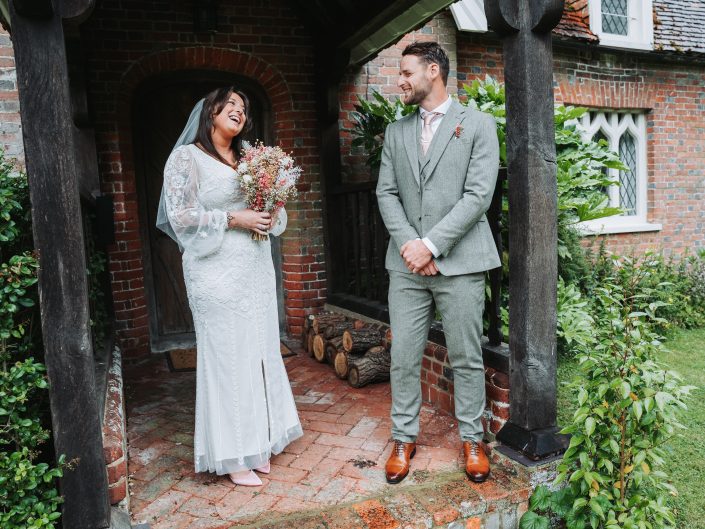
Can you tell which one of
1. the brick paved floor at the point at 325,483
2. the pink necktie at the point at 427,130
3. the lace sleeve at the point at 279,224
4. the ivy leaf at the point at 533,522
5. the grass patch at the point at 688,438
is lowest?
the grass patch at the point at 688,438

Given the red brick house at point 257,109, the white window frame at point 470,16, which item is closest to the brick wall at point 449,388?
the red brick house at point 257,109

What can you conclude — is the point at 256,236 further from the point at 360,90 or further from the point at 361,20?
the point at 360,90

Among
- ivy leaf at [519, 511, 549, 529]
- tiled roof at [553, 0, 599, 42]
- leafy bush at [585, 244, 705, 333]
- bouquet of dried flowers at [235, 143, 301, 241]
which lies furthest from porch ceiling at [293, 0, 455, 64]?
leafy bush at [585, 244, 705, 333]

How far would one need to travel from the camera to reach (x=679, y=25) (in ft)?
27.8

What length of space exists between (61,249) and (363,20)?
3.14 m

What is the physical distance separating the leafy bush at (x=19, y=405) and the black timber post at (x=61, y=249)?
0.10 metres

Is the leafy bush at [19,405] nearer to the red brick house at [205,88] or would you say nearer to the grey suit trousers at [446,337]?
the grey suit trousers at [446,337]

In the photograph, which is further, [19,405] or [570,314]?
[570,314]

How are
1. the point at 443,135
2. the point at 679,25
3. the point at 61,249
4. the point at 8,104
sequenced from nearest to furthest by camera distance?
the point at 61,249
the point at 443,135
the point at 8,104
the point at 679,25

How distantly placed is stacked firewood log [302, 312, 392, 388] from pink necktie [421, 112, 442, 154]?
2.00 m

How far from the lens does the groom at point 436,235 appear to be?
2896mm

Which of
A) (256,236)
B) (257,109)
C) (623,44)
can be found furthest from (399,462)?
(623,44)

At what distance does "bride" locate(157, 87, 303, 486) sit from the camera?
2984mm

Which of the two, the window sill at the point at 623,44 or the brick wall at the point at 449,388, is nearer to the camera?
the brick wall at the point at 449,388
